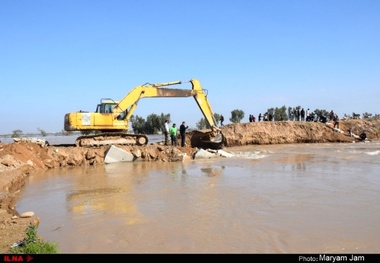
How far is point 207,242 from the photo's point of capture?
491 centimetres

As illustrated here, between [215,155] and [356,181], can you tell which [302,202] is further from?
[215,155]

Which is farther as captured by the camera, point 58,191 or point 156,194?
point 58,191

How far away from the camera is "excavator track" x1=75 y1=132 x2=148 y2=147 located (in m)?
17.5

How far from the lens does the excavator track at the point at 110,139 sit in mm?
17547

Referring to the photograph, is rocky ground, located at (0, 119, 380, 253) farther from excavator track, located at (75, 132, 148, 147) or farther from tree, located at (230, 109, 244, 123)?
tree, located at (230, 109, 244, 123)

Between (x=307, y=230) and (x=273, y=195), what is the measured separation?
2628 millimetres

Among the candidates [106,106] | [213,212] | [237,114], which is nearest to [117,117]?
[106,106]

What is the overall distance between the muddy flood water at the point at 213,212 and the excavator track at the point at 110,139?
618 centimetres

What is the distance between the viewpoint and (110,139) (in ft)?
59.0

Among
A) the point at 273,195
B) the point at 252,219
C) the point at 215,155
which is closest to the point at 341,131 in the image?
the point at 215,155

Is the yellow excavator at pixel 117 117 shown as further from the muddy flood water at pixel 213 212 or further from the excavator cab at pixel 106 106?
the muddy flood water at pixel 213 212

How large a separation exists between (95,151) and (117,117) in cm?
244

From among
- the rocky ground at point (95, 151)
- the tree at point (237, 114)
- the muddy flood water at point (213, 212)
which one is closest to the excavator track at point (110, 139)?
the rocky ground at point (95, 151)

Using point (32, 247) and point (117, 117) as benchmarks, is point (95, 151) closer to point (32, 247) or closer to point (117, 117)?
point (117, 117)
